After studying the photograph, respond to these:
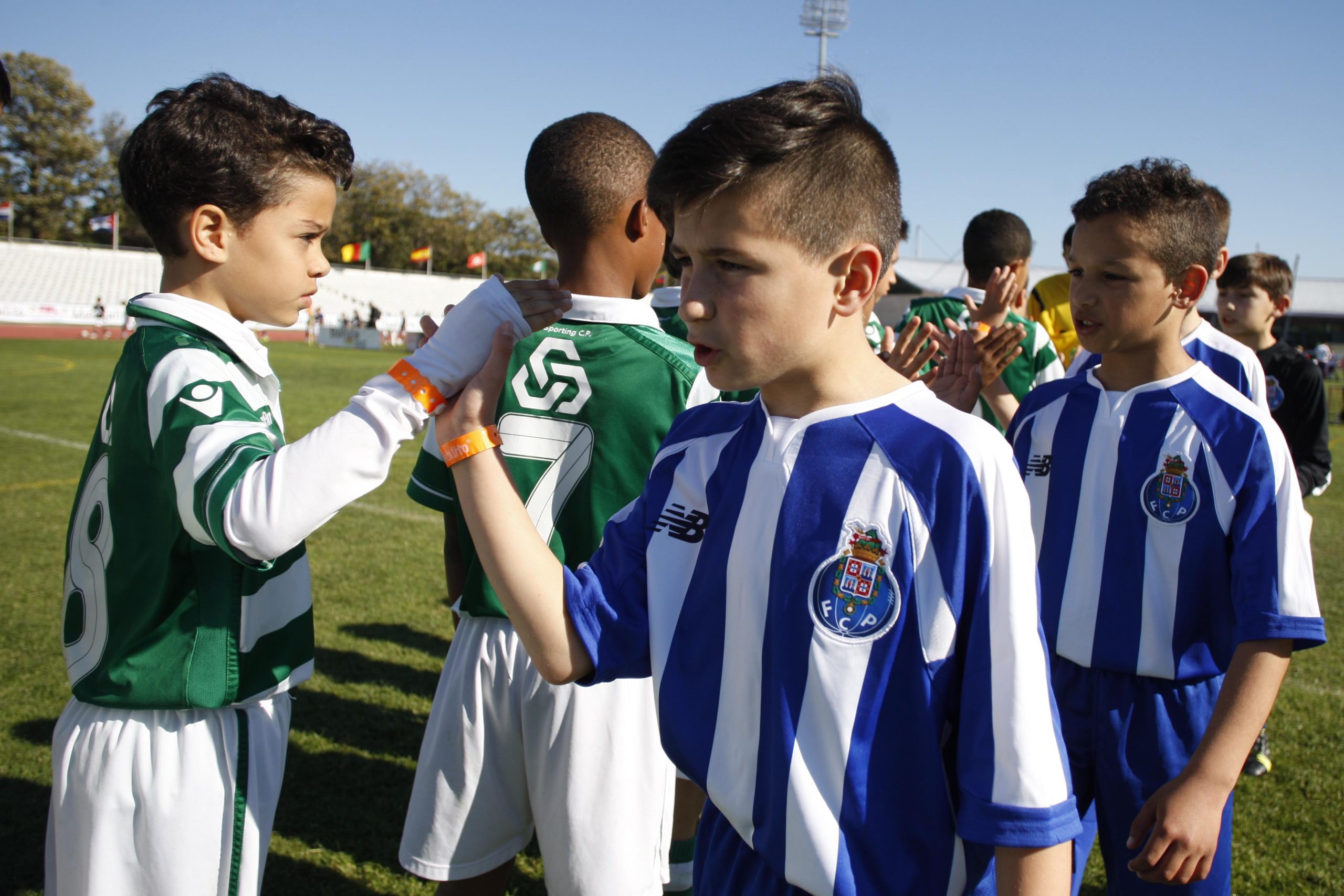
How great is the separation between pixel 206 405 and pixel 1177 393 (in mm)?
2101

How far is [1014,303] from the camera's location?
3.36 metres

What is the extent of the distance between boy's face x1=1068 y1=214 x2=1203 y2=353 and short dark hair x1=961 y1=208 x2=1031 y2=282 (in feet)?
9.83

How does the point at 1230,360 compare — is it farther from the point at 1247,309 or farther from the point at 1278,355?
the point at 1278,355

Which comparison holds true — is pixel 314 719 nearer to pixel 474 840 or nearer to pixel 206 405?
pixel 474 840

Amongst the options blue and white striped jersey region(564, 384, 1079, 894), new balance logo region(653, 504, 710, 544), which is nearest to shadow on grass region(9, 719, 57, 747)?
new balance logo region(653, 504, 710, 544)

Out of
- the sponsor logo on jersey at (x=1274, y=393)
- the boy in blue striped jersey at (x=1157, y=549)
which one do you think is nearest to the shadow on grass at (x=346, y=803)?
the boy in blue striped jersey at (x=1157, y=549)

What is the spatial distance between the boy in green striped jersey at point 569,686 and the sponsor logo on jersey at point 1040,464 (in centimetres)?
86

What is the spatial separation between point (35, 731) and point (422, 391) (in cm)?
369

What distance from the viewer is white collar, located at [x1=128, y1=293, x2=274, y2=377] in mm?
1753

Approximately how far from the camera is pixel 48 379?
1766 centimetres

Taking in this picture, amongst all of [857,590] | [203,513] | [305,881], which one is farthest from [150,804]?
[305,881]

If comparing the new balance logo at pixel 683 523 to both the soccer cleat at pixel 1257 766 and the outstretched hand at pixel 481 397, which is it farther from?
the soccer cleat at pixel 1257 766

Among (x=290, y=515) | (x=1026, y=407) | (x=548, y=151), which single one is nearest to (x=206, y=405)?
(x=290, y=515)

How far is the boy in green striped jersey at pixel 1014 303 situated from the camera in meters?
4.29
